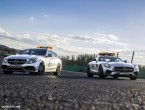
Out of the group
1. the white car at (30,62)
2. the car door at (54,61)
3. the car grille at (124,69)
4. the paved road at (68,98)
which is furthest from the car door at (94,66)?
the paved road at (68,98)

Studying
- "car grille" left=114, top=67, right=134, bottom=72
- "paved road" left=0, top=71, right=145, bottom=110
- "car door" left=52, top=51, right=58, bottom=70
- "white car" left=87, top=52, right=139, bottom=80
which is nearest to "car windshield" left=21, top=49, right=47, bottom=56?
"car door" left=52, top=51, right=58, bottom=70

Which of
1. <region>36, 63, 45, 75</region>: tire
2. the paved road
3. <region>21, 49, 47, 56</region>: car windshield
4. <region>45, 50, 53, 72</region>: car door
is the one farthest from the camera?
<region>21, 49, 47, 56</region>: car windshield

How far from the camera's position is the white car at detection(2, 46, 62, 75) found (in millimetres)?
16391

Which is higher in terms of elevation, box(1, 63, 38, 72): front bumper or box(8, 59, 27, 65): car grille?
box(8, 59, 27, 65): car grille

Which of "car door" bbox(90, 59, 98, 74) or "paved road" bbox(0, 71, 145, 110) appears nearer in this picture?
"paved road" bbox(0, 71, 145, 110)

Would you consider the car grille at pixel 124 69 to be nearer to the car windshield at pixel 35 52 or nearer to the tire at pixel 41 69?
the tire at pixel 41 69

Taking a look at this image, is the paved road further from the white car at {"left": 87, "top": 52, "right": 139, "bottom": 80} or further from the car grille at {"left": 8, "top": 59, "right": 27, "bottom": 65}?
the white car at {"left": 87, "top": 52, "right": 139, "bottom": 80}

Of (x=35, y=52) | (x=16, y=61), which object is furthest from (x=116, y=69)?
(x=16, y=61)

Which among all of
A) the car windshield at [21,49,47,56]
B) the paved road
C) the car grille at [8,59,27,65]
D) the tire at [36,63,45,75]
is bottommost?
the paved road

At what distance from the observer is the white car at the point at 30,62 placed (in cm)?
1639

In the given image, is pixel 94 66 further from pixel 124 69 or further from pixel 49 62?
pixel 49 62

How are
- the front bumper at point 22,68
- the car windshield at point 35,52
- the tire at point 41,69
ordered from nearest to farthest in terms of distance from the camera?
the front bumper at point 22,68 < the tire at point 41,69 < the car windshield at point 35,52

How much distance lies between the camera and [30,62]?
16609 mm

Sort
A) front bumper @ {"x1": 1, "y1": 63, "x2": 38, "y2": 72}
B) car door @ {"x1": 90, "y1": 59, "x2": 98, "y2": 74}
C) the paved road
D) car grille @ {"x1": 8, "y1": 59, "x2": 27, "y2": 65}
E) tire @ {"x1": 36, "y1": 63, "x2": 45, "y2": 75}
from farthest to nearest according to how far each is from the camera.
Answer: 1. car door @ {"x1": 90, "y1": 59, "x2": 98, "y2": 74}
2. tire @ {"x1": 36, "y1": 63, "x2": 45, "y2": 75}
3. car grille @ {"x1": 8, "y1": 59, "x2": 27, "y2": 65}
4. front bumper @ {"x1": 1, "y1": 63, "x2": 38, "y2": 72}
5. the paved road
